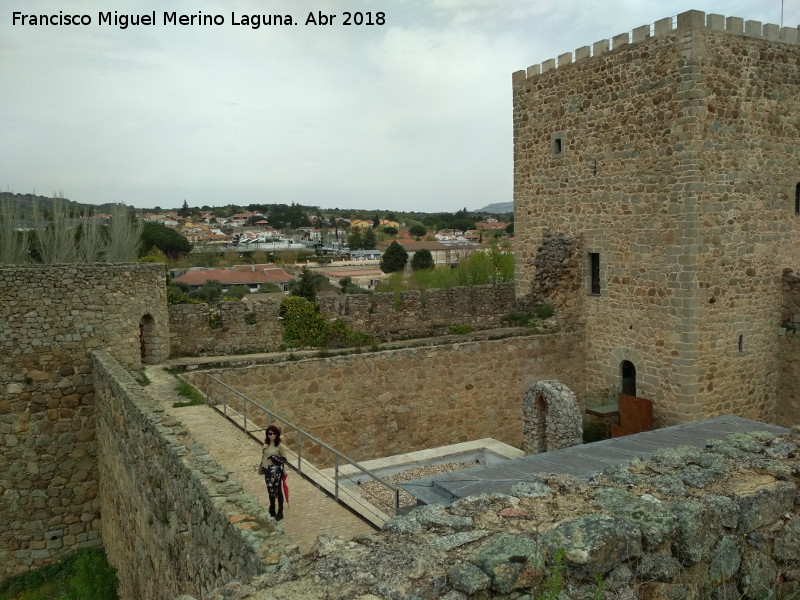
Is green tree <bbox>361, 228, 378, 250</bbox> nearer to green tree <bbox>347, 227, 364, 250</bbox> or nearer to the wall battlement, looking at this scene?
green tree <bbox>347, 227, 364, 250</bbox>

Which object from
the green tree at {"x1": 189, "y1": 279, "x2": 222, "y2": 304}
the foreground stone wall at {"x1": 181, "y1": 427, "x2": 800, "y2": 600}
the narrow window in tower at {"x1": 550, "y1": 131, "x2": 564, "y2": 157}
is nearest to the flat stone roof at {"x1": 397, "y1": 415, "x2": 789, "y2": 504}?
the foreground stone wall at {"x1": 181, "y1": 427, "x2": 800, "y2": 600}

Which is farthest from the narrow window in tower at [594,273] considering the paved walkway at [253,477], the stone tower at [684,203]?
the paved walkway at [253,477]

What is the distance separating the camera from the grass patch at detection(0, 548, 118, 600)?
9.47m

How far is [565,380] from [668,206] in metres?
3.79

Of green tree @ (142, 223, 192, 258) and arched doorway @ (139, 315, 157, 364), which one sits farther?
green tree @ (142, 223, 192, 258)

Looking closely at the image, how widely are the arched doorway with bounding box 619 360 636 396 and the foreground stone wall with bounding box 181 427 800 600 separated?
8463 millimetres

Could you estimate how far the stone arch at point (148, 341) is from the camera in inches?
429

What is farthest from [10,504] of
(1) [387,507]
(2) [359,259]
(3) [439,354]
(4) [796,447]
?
(2) [359,259]

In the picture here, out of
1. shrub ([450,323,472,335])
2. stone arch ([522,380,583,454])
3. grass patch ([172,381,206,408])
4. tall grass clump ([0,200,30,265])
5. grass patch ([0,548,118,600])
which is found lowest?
grass patch ([0,548,118,600])

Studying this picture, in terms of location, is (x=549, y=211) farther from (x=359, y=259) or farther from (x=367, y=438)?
(x=359, y=259)

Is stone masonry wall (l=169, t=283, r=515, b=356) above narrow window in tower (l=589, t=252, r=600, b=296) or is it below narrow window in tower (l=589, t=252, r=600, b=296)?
below

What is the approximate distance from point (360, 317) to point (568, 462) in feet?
20.9

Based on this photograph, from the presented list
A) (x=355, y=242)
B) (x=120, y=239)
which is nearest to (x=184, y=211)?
(x=355, y=242)

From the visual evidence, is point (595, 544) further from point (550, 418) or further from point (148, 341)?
point (148, 341)
